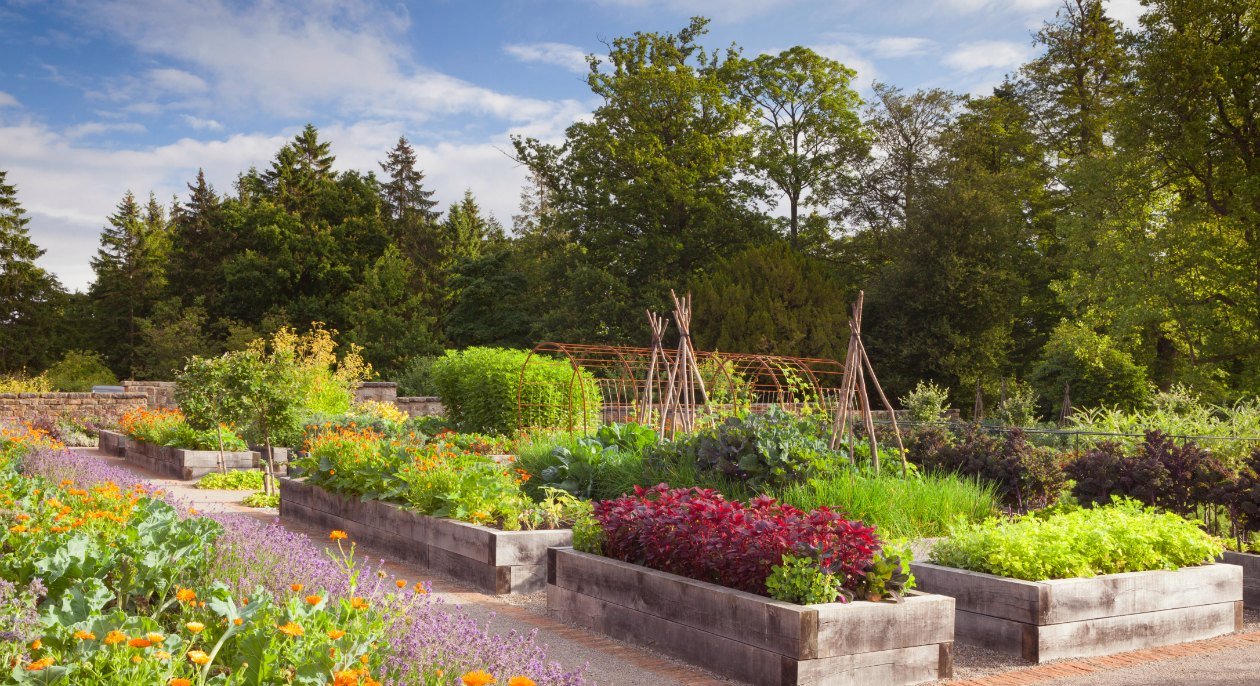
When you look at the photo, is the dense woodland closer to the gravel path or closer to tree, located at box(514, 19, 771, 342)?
tree, located at box(514, 19, 771, 342)

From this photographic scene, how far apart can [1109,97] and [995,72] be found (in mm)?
5739

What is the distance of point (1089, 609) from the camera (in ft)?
15.9

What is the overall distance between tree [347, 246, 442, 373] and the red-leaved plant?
26348mm

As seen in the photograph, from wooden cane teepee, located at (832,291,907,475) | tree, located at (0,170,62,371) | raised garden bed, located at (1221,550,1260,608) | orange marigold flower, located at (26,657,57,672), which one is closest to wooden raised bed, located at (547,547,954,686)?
orange marigold flower, located at (26,657,57,672)

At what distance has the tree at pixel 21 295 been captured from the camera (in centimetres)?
3328

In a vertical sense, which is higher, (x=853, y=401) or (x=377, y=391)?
(x=853, y=401)

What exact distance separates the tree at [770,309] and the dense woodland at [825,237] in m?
0.07

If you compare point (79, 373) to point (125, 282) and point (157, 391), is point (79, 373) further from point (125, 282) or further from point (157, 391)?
point (157, 391)

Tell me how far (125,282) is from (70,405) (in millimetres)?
17773

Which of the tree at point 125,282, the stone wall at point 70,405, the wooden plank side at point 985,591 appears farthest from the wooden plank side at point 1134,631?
the tree at point 125,282

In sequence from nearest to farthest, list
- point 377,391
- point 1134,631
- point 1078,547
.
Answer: point 1134,631 < point 1078,547 < point 377,391

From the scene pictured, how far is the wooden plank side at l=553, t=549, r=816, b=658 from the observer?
13.0 feet

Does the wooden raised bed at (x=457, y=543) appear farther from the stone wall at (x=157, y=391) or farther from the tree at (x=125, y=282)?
the tree at (x=125, y=282)

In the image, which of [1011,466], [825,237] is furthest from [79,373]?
[1011,466]
